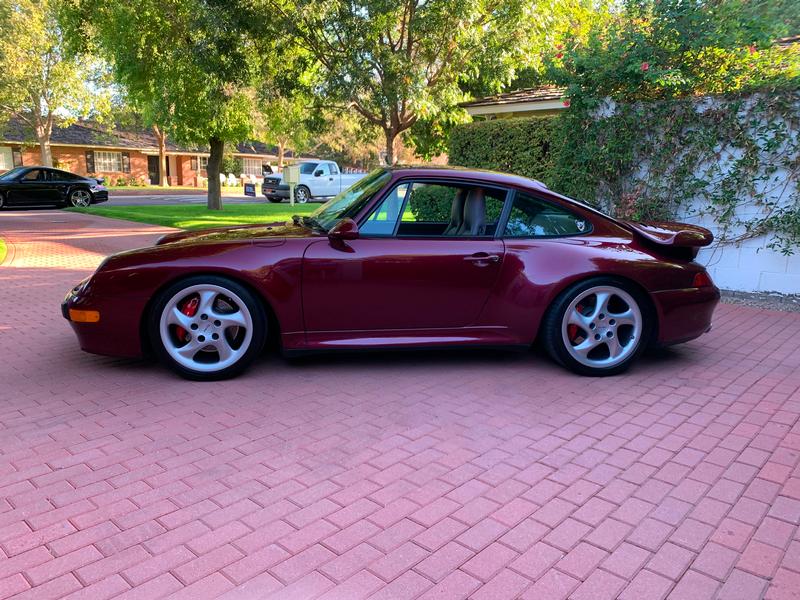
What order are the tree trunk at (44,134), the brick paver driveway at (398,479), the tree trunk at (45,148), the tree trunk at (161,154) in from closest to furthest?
the brick paver driveway at (398,479) < the tree trunk at (44,134) < the tree trunk at (45,148) < the tree trunk at (161,154)

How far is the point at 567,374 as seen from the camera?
15.0ft

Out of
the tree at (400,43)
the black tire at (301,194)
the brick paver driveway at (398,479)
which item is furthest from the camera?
the black tire at (301,194)

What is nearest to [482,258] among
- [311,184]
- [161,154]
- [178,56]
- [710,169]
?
[710,169]

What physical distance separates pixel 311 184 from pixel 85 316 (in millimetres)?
24701

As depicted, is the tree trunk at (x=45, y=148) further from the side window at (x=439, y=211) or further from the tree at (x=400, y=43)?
the side window at (x=439, y=211)

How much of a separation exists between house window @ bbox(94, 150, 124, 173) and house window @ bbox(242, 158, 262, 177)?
11369mm

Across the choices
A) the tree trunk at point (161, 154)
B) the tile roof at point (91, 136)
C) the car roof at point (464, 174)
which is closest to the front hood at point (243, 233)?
the car roof at point (464, 174)

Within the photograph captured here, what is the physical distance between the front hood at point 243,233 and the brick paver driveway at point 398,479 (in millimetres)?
988

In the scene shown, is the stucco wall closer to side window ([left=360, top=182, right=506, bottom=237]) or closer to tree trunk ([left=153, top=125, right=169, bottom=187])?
side window ([left=360, top=182, right=506, bottom=237])

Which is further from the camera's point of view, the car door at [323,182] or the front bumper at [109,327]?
the car door at [323,182]

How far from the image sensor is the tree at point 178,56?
1182 centimetres

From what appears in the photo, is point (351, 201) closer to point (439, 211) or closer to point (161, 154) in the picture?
point (439, 211)

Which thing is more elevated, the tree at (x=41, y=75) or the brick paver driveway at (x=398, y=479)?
the tree at (x=41, y=75)

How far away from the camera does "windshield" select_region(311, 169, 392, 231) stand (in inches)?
174
